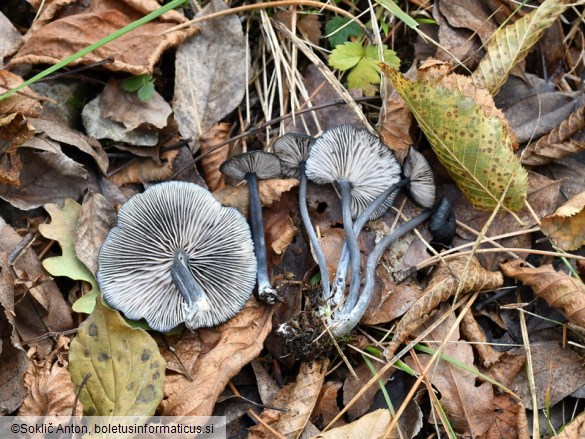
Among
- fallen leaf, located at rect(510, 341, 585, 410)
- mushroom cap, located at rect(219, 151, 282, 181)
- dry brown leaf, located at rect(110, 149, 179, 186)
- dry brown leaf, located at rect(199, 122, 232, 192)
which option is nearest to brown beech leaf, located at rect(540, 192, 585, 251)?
fallen leaf, located at rect(510, 341, 585, 410)

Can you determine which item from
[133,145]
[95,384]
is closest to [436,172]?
[133,145]

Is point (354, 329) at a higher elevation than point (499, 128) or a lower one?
lower

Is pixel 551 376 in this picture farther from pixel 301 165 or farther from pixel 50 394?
pixel 50 394

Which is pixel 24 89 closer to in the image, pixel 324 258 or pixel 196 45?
pixel 196 45

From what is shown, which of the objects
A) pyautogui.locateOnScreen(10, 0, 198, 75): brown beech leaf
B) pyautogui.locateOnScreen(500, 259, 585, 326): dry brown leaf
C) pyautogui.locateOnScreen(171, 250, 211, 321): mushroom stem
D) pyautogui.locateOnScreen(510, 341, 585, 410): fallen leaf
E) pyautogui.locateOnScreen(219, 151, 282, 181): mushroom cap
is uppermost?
pyautogui.locateOnScreen(10, 0, 198, 75): brown beech leaf

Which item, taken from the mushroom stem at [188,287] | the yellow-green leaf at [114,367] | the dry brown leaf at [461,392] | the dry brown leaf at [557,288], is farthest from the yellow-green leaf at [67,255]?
the dry brown leaf at [557,288]

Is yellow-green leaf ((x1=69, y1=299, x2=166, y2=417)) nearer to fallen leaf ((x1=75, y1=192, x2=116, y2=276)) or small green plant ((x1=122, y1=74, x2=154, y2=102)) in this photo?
fallen leaf ((x1=75, y1=192, x2=116, y2=276))
